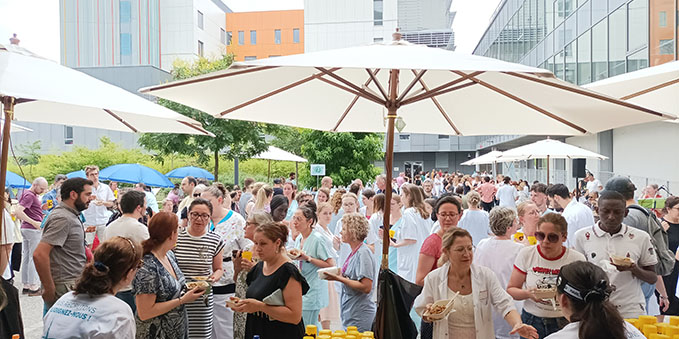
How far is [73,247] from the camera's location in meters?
5.21

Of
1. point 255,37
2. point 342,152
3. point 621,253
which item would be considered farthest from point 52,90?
point 255,37

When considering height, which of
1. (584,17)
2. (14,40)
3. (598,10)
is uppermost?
(584,17)

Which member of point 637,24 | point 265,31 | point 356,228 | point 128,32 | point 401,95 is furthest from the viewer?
point 265,31

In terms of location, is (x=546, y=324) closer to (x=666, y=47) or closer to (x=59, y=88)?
(x=59, y=88)

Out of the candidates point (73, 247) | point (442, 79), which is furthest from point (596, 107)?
point (73, 247)

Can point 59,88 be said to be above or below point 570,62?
below

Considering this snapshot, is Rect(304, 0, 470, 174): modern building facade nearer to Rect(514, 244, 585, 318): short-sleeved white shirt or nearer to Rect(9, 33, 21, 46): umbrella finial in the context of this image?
Rect(514, 244, 585, 318): short-sleeved white shirt

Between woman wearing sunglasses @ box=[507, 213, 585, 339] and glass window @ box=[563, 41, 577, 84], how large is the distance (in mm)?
22429

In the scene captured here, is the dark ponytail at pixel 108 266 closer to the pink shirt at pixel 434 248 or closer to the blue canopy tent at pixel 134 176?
the pink shirt at pixel 434 248

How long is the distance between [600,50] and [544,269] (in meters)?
19.5

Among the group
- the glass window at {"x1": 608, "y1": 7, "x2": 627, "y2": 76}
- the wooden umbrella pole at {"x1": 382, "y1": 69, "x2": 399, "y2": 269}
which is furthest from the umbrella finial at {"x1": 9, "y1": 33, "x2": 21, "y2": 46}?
the glass window at {"x1": 608, "y1": 7, "x2": 627, "y2": 76}

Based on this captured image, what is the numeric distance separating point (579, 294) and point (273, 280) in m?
2.22

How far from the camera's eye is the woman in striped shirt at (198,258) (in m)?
5.03

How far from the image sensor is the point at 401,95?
4488 millimetres
